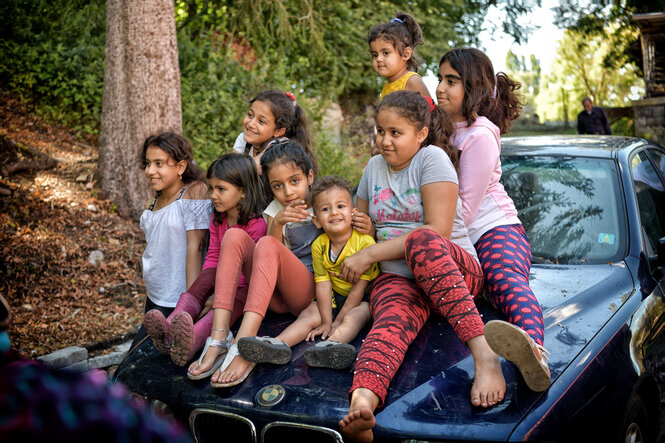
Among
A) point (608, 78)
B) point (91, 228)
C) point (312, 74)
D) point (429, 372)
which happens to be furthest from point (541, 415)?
point (608, 78)

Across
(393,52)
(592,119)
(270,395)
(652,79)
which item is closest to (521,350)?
(270,395)

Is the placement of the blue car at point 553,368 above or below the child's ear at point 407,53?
below

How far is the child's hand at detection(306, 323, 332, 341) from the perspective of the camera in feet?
8.80

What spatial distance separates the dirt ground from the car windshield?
3404 millimetres

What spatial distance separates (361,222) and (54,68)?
312 inches

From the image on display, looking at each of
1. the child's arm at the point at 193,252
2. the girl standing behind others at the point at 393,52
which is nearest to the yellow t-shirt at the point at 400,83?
the girl standing behind others at the point at 393,52

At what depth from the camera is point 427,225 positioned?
271cm

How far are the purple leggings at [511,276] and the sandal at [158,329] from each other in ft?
5.00

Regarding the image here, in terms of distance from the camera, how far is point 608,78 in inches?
1358

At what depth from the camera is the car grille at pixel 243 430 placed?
2088 mm

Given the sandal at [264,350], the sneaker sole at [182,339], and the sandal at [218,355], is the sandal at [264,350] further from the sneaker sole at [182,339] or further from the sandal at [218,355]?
the sneaker sole at [182,339]

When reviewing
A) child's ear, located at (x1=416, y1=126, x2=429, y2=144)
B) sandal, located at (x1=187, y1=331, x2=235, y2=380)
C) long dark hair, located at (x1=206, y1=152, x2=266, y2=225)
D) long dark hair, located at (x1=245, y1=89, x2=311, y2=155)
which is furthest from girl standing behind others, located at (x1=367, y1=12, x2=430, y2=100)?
sandal, located at (x1=187, y1=331, x2=235, y2=380)

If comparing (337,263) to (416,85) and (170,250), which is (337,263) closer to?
(170,250)

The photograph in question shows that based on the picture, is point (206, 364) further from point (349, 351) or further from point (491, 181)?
point (491, 181)
